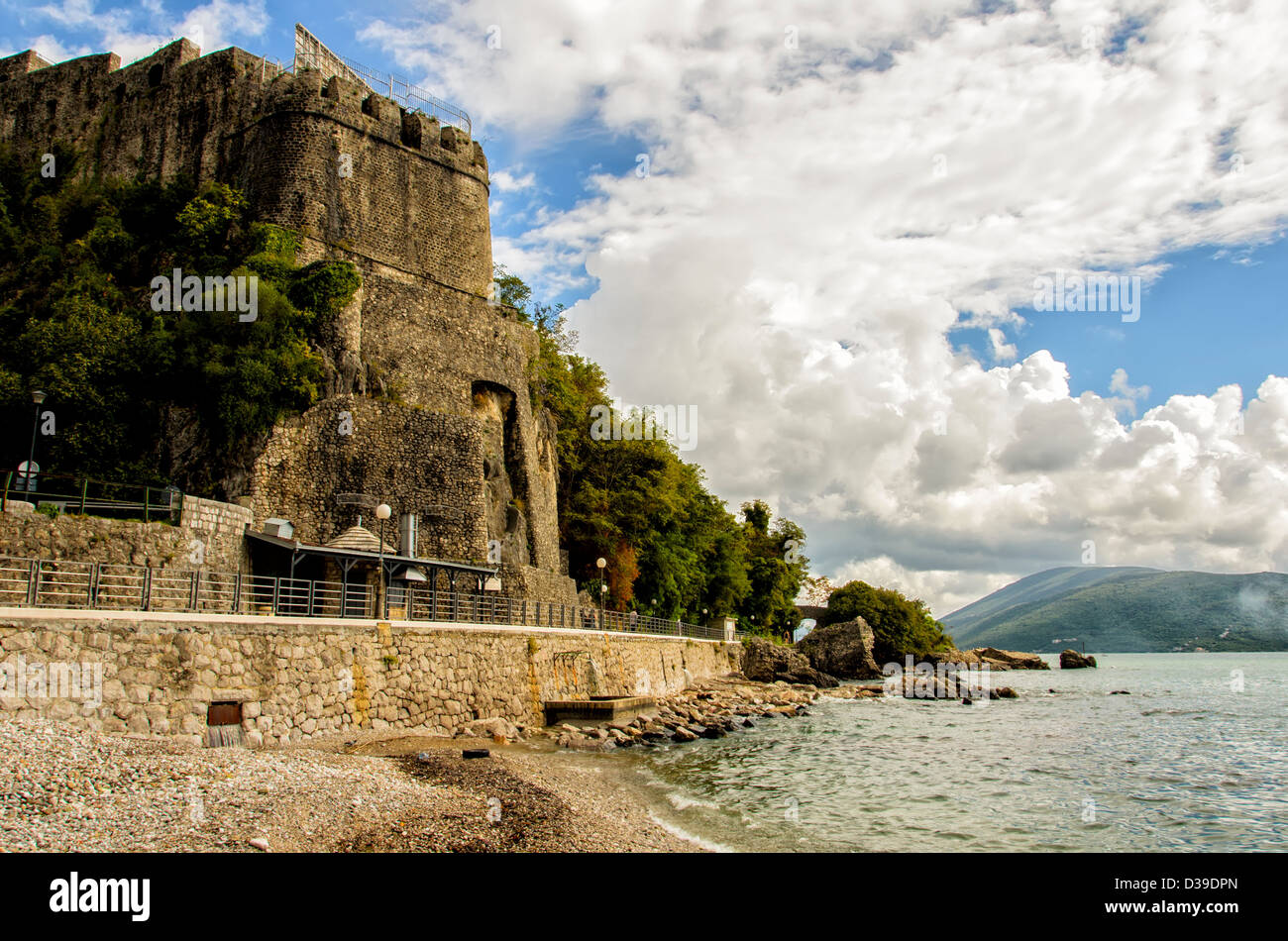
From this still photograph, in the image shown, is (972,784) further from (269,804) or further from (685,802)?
(269,804)

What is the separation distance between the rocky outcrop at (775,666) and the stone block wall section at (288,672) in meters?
29.8

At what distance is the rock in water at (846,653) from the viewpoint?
63.1m

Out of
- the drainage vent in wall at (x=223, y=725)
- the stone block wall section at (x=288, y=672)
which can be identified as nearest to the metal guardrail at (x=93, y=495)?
the stone block wall section at (x=288, y=672)

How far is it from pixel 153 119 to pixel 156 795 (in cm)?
3839

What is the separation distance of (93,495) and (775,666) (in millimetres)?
41149

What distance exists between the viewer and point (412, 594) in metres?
21.6

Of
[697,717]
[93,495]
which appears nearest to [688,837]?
[697,717]

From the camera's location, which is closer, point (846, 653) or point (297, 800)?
point (297, 800)

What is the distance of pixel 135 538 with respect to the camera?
62.8 ft

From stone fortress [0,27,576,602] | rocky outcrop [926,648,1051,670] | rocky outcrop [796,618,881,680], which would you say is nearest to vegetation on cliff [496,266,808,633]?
stone fortress [0,27,576,602]

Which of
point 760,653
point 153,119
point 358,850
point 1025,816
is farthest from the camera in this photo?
point 760,653

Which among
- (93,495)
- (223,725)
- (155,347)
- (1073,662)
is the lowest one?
(1073,662)
